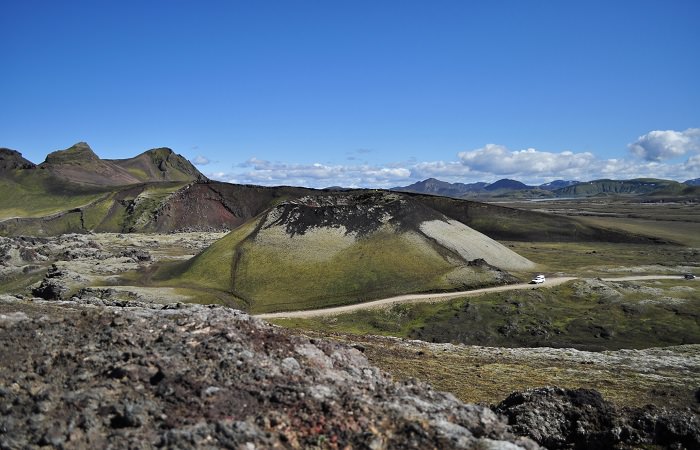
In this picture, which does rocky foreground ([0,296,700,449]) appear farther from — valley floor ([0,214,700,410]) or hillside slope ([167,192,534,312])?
hillside slope ([167,192,534,312])

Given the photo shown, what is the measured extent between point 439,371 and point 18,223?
684 feet

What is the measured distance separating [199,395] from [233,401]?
4.07 feet

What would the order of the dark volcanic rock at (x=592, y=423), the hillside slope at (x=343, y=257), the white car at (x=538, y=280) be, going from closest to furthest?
1. the dark volcanic rock at (x=592, y=423)
2. the hillside slope at (x=343, y=257)
3. the white car at (x=538, y=280)

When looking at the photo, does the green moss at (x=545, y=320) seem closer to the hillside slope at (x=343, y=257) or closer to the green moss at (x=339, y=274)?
the green moss at (x=339, y=274)

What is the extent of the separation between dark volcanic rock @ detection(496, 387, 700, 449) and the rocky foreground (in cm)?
6

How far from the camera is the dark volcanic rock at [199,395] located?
1527 centimetres

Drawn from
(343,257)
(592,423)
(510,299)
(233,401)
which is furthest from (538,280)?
(233,401)

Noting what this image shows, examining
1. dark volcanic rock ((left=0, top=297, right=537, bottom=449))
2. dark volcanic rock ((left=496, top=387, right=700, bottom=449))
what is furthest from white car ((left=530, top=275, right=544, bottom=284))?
dark volcanic rock ((left=0, top=297, right=537, bottom=449))

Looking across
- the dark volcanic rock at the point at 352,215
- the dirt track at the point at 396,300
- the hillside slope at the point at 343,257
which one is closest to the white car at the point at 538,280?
the dirt track at the point at 396,300

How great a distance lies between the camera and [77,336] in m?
21.2

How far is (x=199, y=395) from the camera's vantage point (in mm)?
17328

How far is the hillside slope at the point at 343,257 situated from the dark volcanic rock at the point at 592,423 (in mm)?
59458

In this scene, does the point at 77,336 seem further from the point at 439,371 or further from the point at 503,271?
the point at 503,271

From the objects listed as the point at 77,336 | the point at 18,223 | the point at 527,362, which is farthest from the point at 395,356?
the point at 18,223
